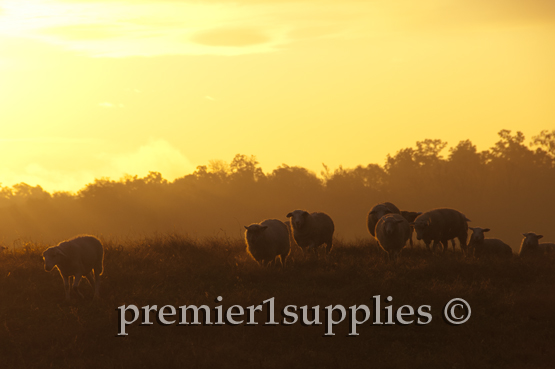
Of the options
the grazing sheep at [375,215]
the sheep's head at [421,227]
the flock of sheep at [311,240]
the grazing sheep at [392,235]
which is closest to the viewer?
the flock of sheep at [311,240]

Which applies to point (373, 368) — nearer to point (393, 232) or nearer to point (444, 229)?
point (393, 232)

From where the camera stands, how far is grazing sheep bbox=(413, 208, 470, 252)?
771 inches

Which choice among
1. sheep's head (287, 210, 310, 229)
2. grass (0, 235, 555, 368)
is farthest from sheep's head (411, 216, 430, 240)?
sheep's head (287, 210, 310, 229)

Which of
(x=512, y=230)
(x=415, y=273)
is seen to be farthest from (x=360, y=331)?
(x=512, y=230)

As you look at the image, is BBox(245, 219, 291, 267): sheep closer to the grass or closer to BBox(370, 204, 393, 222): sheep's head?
the grass

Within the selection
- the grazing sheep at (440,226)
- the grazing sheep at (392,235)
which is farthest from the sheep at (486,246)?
the grazing sheep at (392,235)

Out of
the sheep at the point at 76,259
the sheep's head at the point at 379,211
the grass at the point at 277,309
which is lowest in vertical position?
the grass at the point at 277,309

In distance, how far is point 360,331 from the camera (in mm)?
11570

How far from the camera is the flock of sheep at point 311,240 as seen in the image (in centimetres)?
1302

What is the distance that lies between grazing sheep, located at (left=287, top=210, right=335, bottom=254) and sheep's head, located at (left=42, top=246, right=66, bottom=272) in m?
7.25

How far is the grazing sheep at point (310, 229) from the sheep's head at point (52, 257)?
7246mm

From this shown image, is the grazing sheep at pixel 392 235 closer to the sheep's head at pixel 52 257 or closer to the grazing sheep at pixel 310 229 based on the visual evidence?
the grazing sheep at pixel 310 229

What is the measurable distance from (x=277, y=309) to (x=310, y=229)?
20.4 ft

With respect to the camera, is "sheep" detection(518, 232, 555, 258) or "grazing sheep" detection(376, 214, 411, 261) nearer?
"grazing sheep" detection(376, 214, 411, 261)
